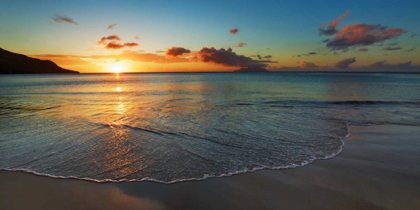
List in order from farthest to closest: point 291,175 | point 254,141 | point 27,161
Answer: point 254,141 < point 27,161 < point 291,175

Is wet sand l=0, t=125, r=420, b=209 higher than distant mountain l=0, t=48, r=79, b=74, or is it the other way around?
distant mountain l=0, t=48, r=79, b=74

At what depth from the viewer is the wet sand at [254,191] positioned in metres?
3.73

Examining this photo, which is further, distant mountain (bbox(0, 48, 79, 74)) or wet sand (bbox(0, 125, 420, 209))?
distant mountain (bbox(0, 48, 79, 74))

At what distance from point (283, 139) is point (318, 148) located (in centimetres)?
122

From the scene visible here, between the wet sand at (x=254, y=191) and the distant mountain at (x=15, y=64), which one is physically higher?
the distant mountain at (x=15, y=64)

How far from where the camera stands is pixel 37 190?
423cm

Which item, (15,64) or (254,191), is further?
(15,64)

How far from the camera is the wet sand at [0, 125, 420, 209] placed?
373 centimetres

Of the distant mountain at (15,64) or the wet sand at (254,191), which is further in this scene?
the distant mountain at (15,64)

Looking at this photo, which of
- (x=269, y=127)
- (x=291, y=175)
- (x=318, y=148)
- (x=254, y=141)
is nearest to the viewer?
(x=291, y=175)

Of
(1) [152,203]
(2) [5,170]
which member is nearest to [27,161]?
(2) [5,170]

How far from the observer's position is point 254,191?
4.18 metres

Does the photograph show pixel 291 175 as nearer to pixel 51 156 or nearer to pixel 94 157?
pixel 94 157

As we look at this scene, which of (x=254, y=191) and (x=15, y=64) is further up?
(x=15, y=64)
